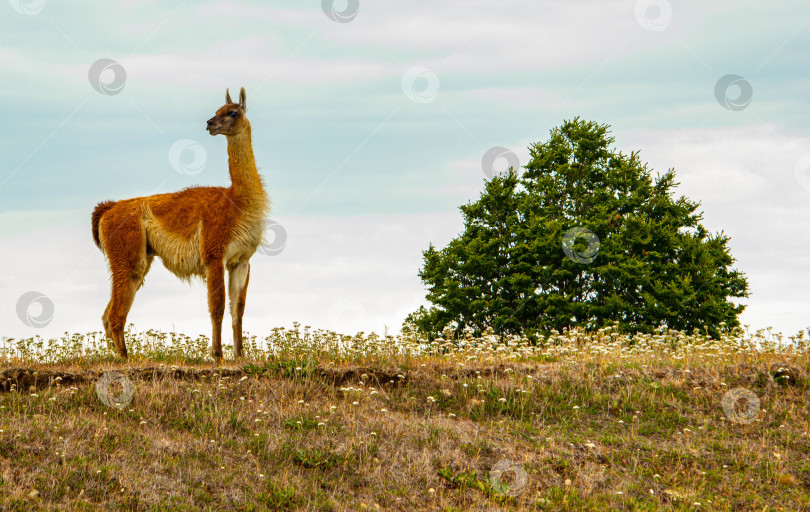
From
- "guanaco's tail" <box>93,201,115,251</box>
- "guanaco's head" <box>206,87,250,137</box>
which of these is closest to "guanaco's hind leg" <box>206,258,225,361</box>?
"guanaco's head" <box>206,87,250,137</box>

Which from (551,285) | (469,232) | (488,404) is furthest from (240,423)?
(469,232)

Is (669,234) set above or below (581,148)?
below

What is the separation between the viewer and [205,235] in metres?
14.3

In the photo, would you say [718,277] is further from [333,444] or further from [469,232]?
[333,444]

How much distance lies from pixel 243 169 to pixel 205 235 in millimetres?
1482

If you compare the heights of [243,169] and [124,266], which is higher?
[243,169]

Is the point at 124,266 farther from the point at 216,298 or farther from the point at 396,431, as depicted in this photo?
the point at 396,431

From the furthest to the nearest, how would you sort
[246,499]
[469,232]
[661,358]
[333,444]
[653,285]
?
[469,232] < [653,285] < [661,358] < [333,444] < [246,499]

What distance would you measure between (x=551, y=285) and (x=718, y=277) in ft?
21.6

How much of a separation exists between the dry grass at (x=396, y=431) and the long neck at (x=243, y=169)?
2812mm

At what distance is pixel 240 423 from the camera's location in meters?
10.6

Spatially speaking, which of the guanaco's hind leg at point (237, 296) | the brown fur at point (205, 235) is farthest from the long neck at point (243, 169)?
the guanaco's hind leg at point (237, 296)

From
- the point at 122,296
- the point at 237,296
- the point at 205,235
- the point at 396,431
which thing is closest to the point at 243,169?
the point at 205,235

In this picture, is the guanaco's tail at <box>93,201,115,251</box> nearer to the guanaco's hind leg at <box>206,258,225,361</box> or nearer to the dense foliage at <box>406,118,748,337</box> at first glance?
the guanaco's hind leg at <box>206,258,225,361</box>
